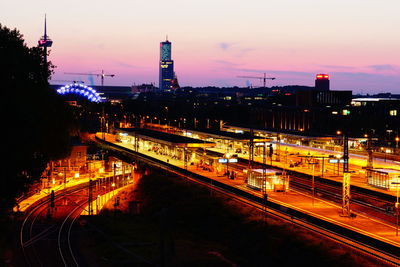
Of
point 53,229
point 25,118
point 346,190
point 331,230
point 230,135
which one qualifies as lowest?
point 53,229

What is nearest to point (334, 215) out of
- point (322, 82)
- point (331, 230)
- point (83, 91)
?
point (331, 230)

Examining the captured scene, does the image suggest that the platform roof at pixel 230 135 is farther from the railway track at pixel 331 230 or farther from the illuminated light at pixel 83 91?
the illuminated light at pixel 83 91

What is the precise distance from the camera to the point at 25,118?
1902 cm

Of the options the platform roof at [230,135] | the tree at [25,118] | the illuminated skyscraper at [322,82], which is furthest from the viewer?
the illuminated skyscraper at [322,82]

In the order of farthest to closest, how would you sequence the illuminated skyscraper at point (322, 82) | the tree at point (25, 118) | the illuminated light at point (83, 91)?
the illuminated skyscraper at point (322, 82) < the illuminated light at point (83, 91) < the tree at point (25, 118)

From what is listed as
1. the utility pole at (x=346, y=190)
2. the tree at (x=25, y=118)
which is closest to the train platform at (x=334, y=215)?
the utility pole at (x=346, y=190)

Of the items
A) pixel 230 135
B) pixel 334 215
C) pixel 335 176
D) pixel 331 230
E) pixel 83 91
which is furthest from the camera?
pixel 83 91

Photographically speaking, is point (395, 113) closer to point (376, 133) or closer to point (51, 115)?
point (376, 133)

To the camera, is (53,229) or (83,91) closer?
(53,229)

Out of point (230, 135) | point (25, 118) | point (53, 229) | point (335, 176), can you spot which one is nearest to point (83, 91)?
point (230, 135)

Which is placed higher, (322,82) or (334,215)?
(322,82)

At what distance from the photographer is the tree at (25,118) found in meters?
19.2

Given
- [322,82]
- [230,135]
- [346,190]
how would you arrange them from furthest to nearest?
[322,82]
[230,135]
[346,190]

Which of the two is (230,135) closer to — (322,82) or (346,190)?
(346,190)
